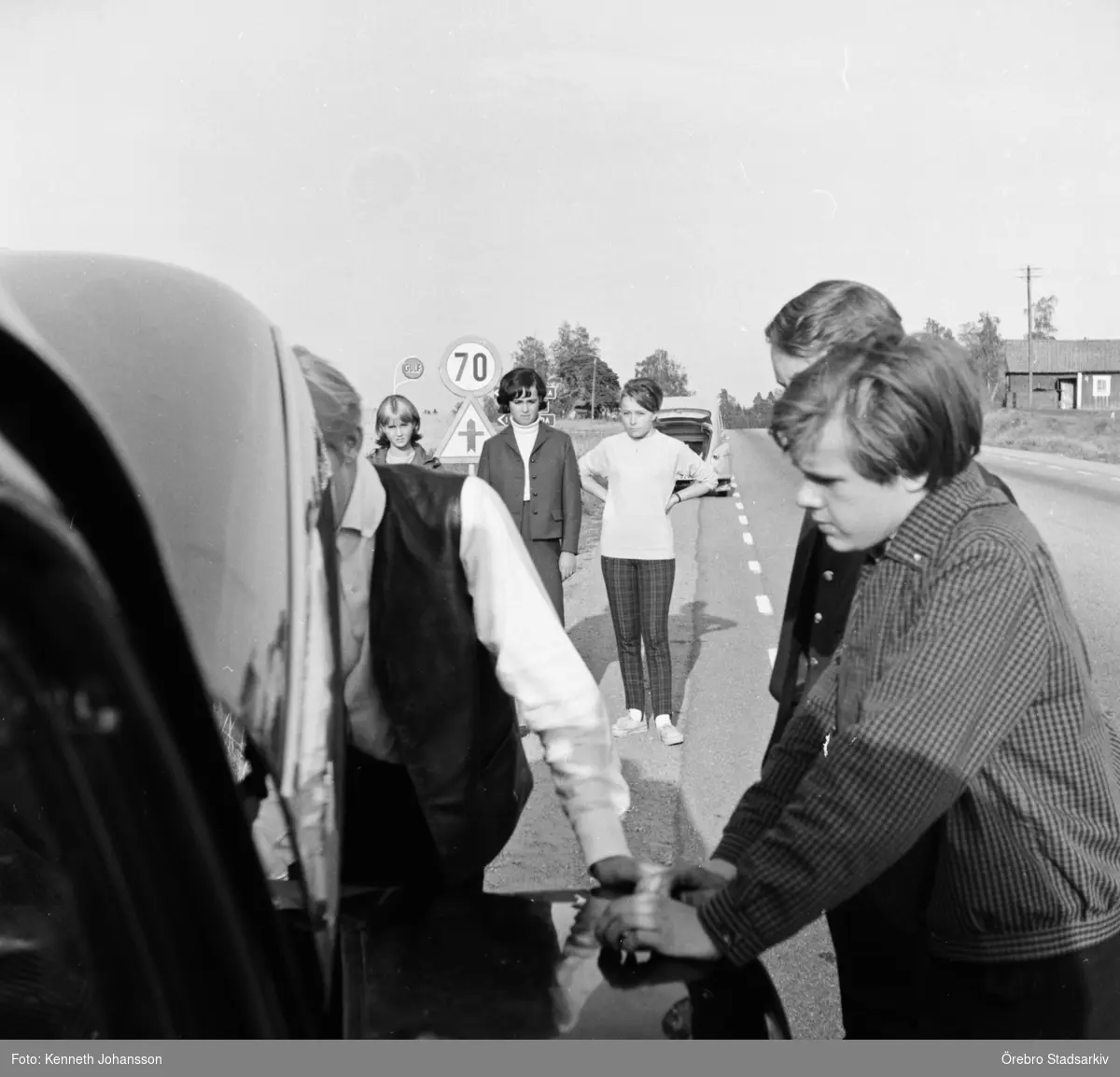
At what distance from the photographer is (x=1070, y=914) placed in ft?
5.16

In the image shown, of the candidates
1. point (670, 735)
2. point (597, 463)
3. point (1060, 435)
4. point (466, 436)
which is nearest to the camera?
point (670, 735)

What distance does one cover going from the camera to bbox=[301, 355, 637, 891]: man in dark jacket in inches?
69.1

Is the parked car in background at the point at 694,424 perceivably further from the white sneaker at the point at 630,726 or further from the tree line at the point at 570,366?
the white sneaker at the point at 630,726

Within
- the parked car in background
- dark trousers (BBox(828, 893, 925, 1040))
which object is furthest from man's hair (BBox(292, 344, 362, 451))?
the parked car in background

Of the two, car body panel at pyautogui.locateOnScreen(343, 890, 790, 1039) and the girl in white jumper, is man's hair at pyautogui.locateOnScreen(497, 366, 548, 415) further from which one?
car body panel at pyautogui.locateOnScreen(343, 890, 790, 1039)

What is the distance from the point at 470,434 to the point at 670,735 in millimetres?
3464

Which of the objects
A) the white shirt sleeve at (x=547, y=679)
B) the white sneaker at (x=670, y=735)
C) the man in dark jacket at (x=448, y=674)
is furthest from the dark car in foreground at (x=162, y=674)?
the white sneaker at (x=670, y=735)

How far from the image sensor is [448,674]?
187 cm

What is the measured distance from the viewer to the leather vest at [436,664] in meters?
1.80

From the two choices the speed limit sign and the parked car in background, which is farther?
the parked car in background

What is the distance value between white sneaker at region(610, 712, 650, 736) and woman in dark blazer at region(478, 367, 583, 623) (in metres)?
0.70

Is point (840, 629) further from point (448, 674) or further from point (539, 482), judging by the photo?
point (539, 482)

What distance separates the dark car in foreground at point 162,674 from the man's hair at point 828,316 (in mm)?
1562

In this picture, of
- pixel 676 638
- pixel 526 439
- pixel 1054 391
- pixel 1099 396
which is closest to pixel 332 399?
pixel 526 439
